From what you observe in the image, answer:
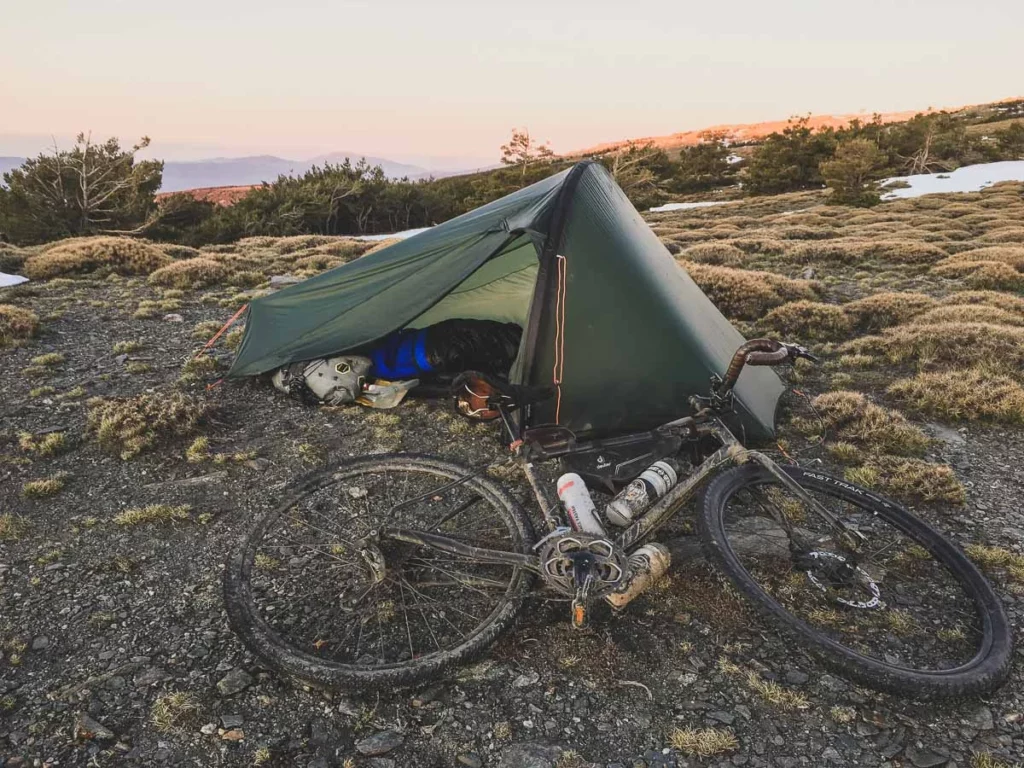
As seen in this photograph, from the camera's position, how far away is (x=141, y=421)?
5.86 m

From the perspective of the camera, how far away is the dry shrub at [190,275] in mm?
13008

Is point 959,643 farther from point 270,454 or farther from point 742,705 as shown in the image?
point 270,454

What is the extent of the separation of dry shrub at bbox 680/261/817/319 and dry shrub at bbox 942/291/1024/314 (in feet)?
7.68

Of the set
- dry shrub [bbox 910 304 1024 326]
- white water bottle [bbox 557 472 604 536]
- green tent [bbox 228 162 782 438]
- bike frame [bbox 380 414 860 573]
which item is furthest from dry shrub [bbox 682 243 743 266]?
white water bottle [bbox 557 472 604 536]

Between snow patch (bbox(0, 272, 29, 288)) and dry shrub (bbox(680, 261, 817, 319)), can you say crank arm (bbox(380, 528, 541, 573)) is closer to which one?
dry shrub (bbox(680, 261, 817, 319))

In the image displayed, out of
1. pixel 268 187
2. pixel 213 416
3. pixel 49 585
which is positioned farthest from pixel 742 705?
pixel 268 187

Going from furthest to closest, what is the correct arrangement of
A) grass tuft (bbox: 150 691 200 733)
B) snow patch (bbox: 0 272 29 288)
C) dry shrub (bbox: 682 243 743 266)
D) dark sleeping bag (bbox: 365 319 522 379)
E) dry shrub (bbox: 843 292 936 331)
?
dry shrub (bbox: 682 243 743 266)
snow patch (bbox: 0 272 29 288)
dry shrub (bbox: 843 292 936 331)
dark sleeping bag (bbox: 365 319 522 379)
grass tuft (bbox: 150 691 200 733)

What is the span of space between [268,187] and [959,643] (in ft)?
133

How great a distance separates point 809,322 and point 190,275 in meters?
12.9

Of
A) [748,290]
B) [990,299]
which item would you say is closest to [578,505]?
[748,290]

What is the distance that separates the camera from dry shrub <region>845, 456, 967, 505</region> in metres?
4.84

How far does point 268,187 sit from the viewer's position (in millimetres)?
37031

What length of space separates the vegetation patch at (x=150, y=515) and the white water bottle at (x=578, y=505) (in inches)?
127

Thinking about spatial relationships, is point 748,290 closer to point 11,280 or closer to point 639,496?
point 639,496
